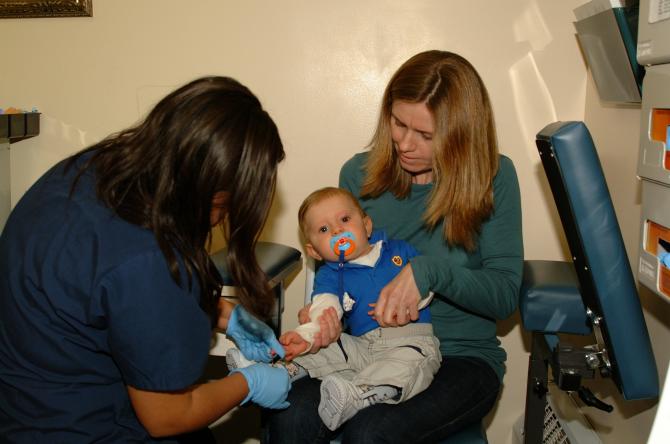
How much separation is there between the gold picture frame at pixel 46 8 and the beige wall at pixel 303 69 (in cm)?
3

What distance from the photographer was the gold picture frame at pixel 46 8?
7.17 ft

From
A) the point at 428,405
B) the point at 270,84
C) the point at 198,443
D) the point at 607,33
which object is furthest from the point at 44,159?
the point at 607,33

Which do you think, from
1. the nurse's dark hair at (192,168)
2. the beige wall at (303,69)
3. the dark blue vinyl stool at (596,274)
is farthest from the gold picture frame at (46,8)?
the dark blue vinyl stool at (596,274)

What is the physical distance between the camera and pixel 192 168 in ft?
3.66

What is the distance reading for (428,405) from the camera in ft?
4.90

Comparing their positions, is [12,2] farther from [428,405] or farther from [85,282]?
[428,405]

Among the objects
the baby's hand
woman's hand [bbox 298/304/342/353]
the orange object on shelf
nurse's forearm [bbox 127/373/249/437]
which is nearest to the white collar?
woman's hand [bbox 298/304/342/353]

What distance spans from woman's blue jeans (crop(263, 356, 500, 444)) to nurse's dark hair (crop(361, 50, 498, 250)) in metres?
0.36

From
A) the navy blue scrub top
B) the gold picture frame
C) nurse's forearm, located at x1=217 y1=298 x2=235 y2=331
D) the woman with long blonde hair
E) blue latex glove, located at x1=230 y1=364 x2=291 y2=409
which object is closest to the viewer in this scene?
the navy blue scrub top

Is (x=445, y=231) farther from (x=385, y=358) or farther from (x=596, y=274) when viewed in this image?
(x=596, y=274)

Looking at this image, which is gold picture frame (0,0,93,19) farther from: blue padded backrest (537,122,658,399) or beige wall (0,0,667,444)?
blue padded backrest (537,122,658,399)

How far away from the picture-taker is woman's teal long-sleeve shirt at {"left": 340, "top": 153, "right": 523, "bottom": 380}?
5.33 feet

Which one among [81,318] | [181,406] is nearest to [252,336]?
[181,406]

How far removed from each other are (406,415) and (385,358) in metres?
0.14
